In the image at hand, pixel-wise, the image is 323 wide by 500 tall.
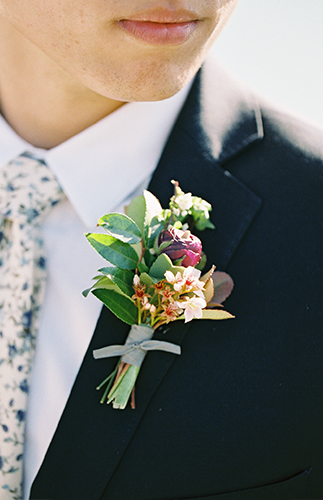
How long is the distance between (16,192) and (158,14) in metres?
0.75

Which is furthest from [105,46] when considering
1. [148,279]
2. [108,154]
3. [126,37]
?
[148,279]

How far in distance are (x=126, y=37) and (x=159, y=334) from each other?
2.90 feet

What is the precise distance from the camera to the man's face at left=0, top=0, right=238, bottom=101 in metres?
1.17

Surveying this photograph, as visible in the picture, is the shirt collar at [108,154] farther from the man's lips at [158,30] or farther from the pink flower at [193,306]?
the pink flower at [193,306]

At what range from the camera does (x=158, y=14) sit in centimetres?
116

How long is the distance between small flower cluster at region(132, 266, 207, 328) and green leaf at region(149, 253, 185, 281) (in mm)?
18

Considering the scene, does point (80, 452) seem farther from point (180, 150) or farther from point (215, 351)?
point (180, 150)

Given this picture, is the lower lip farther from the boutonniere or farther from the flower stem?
the flower stem

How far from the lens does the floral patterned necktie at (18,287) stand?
1.41 metres

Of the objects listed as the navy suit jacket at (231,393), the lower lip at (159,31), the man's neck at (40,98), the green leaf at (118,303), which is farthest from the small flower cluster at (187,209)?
the man's neck at (40,98)

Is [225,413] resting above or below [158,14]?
below

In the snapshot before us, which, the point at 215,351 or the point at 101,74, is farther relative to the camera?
the point at 215,351

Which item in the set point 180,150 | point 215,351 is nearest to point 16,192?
point 180,150

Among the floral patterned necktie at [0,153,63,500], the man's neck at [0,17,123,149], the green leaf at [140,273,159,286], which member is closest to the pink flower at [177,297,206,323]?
the green leaf at [140,273,159,286]
